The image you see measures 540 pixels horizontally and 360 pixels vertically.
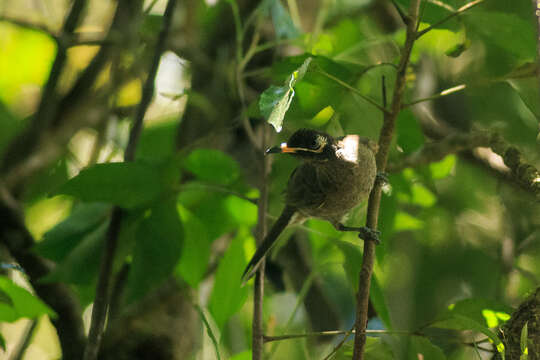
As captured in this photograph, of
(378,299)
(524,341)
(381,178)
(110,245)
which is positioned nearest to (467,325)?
(524,341)

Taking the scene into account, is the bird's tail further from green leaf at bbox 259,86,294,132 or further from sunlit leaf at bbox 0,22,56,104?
sunlit leaf at bbox 0,22,56,104

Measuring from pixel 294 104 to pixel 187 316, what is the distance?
4.85ft

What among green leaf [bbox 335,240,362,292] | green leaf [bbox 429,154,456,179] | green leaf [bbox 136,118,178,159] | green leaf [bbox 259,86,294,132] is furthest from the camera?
green leaf [bbox 136,118,178,159]

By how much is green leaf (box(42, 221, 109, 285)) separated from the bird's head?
72 centimetres

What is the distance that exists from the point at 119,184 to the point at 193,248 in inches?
15.5

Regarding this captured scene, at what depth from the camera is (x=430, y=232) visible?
11.7 ft

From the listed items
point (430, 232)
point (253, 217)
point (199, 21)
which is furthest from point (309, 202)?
point (199, 21)

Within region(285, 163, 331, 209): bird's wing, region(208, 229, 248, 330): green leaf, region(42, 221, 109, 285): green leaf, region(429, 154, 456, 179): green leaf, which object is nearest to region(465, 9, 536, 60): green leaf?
region(429, 154, 456, 179): green leaf

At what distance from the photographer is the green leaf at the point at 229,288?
2004mm

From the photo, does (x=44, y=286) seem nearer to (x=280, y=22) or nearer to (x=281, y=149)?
(x=281, y=149)

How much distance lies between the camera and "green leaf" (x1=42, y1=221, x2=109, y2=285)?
205 centimetres

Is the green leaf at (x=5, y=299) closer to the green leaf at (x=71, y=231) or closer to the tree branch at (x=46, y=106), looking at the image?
A: the green leaf at (x=71, y=231)

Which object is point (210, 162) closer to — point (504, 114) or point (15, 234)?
point (15, 234)

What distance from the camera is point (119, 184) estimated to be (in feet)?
6.42
